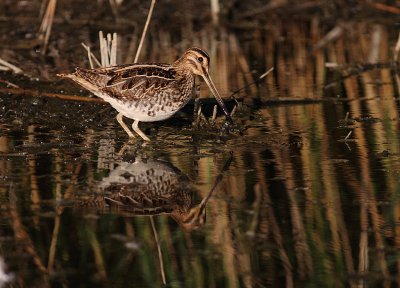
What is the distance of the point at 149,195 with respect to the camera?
584 centimetres

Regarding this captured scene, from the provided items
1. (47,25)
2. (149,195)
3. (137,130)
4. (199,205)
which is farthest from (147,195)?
(47,25)

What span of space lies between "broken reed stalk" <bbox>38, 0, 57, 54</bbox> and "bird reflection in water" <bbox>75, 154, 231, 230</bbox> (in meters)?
3.73

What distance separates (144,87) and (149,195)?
157 centimetres

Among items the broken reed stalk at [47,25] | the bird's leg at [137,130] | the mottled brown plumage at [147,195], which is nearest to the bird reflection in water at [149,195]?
the mottled brown plumage at [147,195]

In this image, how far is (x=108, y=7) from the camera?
1225 cm

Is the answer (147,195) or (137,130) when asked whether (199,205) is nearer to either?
(147,195)

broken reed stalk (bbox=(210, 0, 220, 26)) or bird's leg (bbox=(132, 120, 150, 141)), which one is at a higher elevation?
broken reed stalk (bbox=(210, 0, 220, 26))

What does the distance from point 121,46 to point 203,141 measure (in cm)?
378

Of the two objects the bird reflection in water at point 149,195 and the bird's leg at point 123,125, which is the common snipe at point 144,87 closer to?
the bird's leg at point 123,125

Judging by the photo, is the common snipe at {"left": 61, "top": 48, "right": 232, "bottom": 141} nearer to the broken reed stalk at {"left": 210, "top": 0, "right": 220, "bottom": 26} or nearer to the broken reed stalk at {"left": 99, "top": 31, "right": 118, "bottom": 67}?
the broken reed stalk at {"left": 99, "top": 31, "right": 118, "bottom": 67}

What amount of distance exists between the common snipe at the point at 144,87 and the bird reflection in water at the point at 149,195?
0.78 meters

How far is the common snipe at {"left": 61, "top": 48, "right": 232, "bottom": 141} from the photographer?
7.19 m

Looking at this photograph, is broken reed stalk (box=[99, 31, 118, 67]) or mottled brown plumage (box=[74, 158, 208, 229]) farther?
broken reed stalk (box=[99, 31, 118, 67])

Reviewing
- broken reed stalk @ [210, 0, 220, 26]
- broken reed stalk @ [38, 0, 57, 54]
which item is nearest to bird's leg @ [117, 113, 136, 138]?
broken reed stalk @ [38, 0, 57, 54]
